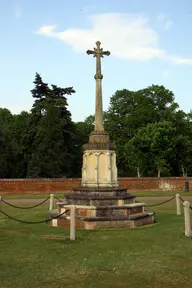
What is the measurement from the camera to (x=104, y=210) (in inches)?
476

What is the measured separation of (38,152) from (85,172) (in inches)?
971

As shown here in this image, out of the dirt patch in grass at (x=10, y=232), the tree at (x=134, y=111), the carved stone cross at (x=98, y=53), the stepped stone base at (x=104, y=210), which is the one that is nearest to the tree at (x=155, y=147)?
the tree at (x=134, y=111)

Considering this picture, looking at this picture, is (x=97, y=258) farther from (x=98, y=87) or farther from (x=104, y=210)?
(x=98, y=87)

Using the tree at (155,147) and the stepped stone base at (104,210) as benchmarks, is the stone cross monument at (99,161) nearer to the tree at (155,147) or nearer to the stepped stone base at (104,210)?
the stepped stone base at (104,210)

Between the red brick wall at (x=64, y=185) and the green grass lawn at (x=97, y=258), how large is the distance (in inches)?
768

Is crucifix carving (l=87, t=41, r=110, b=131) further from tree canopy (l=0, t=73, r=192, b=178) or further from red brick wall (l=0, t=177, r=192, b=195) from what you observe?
tree canopy (l=0, t=73, r=192, b=178)

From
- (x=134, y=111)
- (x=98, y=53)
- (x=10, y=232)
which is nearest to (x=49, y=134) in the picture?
(x=134, y=111)

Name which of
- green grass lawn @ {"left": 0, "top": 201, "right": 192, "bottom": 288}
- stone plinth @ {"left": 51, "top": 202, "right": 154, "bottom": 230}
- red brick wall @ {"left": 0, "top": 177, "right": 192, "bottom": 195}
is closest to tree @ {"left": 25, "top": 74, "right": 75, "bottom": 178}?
red brick wall @ {"left": 0, "top": 177, "right": 192, "bottom": 195}

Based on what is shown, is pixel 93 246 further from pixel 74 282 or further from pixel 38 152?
pixel 38 152

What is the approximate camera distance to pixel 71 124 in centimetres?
4450

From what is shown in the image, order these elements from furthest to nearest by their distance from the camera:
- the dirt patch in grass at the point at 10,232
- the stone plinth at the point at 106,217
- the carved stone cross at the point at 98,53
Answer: the carved stone cross at the point at 98,53
the stone plinth at the point at 106,217
the dirt patch in grass at the point at 10,232

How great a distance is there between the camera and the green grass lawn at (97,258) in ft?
19.6

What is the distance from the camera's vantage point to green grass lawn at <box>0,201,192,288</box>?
236 inches

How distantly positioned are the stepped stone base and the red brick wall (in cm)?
1779
